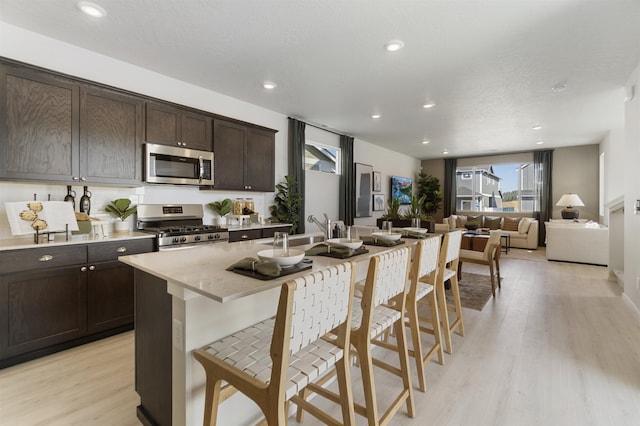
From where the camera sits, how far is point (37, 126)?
7.85ft

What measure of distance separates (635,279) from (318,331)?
412 centimetres

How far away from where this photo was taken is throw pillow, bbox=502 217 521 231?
7988mm

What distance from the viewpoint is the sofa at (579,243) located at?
18.1 feet

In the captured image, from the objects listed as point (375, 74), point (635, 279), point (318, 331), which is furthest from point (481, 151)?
point (318, 331)

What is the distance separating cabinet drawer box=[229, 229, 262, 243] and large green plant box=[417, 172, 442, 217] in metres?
6.88

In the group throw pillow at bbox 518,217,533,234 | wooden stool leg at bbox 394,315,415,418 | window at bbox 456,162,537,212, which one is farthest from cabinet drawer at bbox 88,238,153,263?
window at bbox 456,162,537,212

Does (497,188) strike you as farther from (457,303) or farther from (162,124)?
(162,124)

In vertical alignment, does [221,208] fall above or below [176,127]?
below

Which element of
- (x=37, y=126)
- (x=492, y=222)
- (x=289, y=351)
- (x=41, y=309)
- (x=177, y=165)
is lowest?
(x=41, y=309)

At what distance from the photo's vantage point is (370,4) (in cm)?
213

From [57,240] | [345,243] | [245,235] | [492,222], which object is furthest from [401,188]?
[57,240]

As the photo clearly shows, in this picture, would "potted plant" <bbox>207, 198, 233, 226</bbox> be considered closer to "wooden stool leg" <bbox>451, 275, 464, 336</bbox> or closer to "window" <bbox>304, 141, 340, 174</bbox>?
"window" <bbox>304, 141, 340, 174</bbox>

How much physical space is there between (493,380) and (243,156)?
140 inches

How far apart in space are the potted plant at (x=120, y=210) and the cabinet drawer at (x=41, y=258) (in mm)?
590
